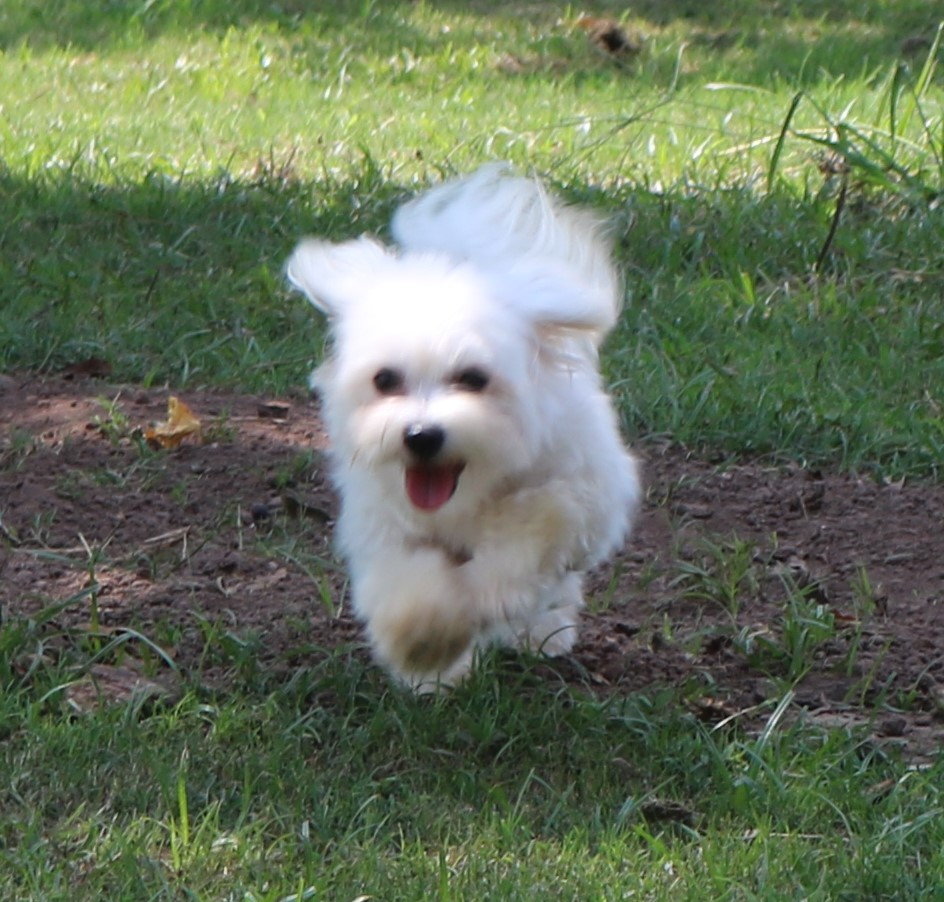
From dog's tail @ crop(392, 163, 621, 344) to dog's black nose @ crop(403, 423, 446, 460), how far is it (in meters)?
0.41

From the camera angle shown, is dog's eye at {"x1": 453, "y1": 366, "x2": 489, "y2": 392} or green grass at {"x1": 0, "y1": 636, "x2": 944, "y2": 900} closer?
green grass at {"x1": 0, "y1": 636, "x2": 944, "y2": 900}

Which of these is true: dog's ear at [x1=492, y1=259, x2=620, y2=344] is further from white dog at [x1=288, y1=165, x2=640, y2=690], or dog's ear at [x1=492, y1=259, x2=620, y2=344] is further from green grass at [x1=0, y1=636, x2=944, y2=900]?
green grass at [x1=0, y1=636, x2=944, y2=900]

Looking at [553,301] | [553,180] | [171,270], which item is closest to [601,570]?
[553,301]

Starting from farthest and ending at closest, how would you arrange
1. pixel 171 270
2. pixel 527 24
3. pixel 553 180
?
pixel 527 24 < pixel 553 180 < pixel 171 270

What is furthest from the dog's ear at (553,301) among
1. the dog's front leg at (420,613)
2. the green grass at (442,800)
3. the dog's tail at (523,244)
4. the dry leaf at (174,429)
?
the dry leaf at (174,429)

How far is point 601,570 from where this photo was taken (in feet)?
14.7

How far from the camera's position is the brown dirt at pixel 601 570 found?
388 cm

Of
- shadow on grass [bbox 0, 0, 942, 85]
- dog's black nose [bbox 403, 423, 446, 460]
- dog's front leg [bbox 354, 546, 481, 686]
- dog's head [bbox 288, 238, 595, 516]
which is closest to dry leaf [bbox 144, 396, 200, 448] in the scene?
dog's head [bbox 288, 238, 595, 516]

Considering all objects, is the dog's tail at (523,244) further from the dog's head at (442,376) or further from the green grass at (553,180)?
the green grass at (553,180)

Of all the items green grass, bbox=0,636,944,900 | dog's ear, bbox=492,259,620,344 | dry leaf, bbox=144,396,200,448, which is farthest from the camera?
dry leaf, bbox=144,396,200,448

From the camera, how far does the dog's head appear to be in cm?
340

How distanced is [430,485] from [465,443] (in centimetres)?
15

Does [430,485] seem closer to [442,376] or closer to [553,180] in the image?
[442,376]

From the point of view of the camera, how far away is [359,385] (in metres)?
3.53
